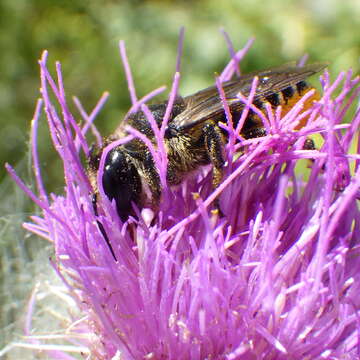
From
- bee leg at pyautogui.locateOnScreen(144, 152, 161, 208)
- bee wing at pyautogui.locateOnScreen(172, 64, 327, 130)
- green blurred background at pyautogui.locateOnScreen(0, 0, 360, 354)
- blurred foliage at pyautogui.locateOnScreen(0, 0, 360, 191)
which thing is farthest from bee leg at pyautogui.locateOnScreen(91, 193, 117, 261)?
blurred foliage at pyautogui.locateOnScreen(0, 0, 360, 191)

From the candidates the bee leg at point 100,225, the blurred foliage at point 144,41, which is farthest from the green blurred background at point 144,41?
the bee leg at point 100,225

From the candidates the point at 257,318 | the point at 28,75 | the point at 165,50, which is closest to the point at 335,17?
the point at 165,50

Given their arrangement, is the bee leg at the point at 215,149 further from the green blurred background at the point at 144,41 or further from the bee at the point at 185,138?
the green blurred background at the point at 144,41

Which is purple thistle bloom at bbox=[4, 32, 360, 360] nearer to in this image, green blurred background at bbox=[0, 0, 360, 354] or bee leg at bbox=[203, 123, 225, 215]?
bee leg at bbox=[203, 123, 225, 215]

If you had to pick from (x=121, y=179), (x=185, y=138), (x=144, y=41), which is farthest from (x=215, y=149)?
(x=144, y=41)

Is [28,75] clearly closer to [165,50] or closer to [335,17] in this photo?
[165,50]

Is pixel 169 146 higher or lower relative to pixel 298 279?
higher
